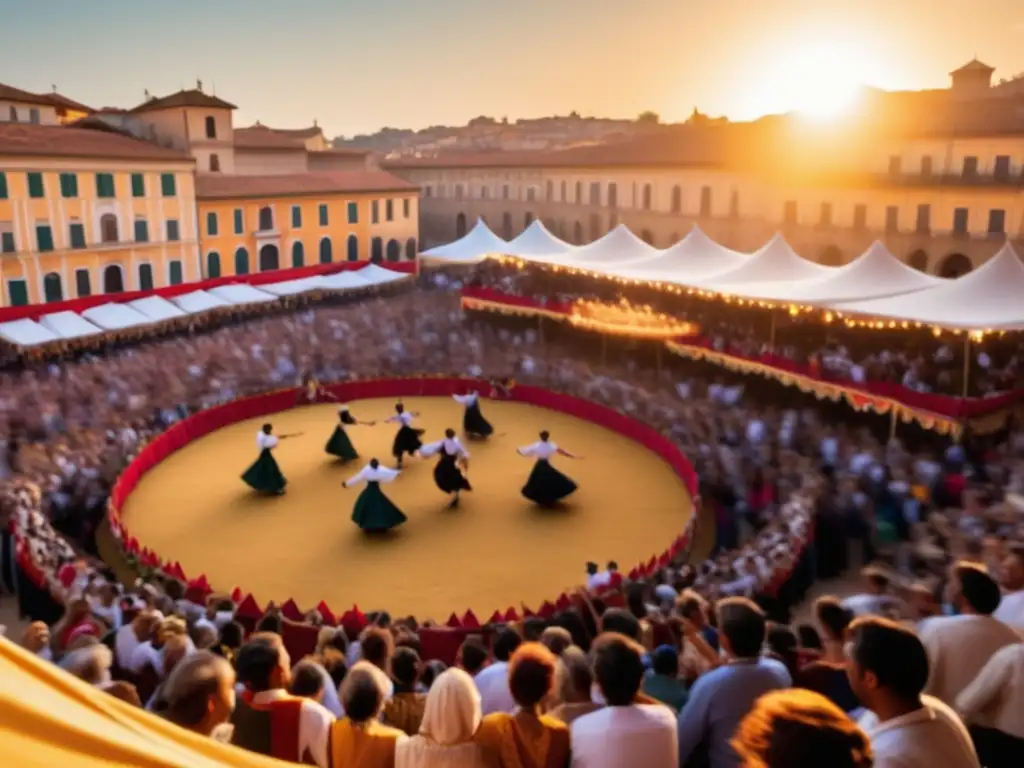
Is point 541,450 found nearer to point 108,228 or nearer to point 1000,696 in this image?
point 1000,696

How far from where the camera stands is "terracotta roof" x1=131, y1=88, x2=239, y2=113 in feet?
121

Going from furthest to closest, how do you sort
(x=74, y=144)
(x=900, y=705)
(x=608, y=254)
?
(x=74, y=144) → (x=608, y=254) → (x=900, y=705)

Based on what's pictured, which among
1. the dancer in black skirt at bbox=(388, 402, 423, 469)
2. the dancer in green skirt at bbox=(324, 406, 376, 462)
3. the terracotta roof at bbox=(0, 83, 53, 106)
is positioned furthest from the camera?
the terracotta roof at bbox=(0, 83, 53, 106)

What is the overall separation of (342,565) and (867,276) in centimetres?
1406

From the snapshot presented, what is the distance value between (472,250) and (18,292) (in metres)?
15.8

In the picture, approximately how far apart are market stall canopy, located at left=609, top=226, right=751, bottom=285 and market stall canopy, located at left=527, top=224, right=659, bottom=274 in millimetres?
987

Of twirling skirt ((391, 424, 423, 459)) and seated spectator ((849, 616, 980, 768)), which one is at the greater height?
seated spectator ((849, 616, 980, 768))

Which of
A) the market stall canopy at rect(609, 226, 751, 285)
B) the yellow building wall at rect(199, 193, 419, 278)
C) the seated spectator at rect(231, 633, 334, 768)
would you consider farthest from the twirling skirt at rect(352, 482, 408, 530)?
the yellow building wall at rect(199, 193, 419, 278)

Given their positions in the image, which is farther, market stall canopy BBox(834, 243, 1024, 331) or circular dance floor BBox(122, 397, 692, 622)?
market stall canopy BBox(834, 243, 1024, 331)

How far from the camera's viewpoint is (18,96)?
43.8 metres

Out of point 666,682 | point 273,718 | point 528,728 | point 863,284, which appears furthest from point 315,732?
point 863,284

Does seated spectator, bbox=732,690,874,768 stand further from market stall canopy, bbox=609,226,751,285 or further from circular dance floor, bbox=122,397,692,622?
market stall canopy, bbox=609,226,751,285

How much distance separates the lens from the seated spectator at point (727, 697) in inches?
164

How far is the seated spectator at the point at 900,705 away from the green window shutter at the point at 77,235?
32.9m
